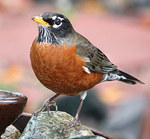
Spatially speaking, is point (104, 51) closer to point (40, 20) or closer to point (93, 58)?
point (93, 58)

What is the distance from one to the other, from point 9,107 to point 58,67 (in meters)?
0.65

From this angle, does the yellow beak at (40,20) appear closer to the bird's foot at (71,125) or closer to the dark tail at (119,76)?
the bird's foot at (71,125)

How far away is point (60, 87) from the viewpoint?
365 centimetres

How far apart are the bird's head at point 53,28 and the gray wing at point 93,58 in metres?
0.21

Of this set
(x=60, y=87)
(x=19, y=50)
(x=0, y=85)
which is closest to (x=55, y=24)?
(x=60, y=87)

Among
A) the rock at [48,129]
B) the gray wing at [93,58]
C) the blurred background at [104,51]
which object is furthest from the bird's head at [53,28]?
the blurred background at [104,51]

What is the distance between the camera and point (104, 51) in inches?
413

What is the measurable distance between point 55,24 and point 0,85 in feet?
12.8

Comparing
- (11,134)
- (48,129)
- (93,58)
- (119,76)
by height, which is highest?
(93,58)

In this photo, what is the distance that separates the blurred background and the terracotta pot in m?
2.34

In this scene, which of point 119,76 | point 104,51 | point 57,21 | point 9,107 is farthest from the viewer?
point 104,51

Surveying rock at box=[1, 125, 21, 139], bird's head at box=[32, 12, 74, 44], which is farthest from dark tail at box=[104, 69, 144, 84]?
rock at box=[1, 125, 21, 139]

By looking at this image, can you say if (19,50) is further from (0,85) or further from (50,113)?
(50,113)

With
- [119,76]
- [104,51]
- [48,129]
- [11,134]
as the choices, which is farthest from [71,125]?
[104,51]
